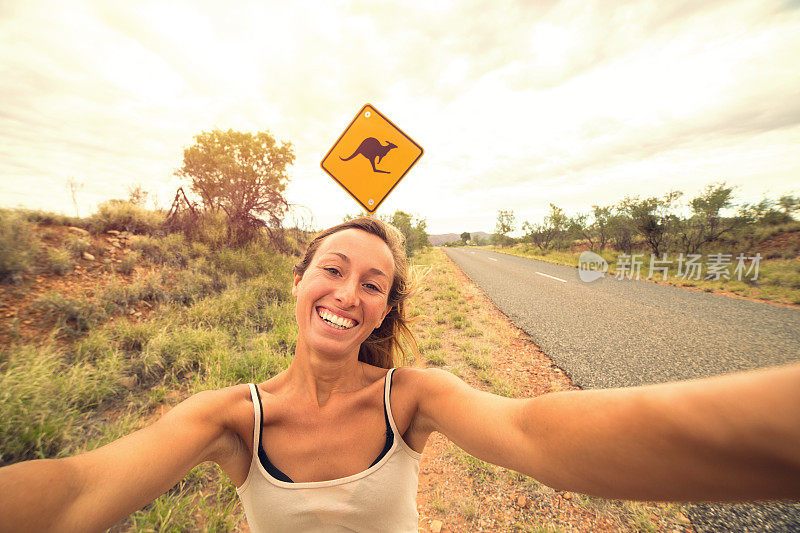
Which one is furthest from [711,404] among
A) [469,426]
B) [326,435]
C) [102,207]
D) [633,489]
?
[102,207]

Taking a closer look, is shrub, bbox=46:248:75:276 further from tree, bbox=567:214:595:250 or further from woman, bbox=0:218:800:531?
tree, bbox=567:214:595:250

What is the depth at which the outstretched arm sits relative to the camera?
568mm

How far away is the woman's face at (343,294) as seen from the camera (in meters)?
1.53

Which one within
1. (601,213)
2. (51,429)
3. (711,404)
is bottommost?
(51,429)

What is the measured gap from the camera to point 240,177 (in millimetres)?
10125

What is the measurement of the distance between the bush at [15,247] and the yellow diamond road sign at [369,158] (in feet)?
16.5

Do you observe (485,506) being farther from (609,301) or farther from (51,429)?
(609,301)

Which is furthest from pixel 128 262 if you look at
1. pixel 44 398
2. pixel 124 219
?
pixel 44 398

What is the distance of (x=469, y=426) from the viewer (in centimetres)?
120

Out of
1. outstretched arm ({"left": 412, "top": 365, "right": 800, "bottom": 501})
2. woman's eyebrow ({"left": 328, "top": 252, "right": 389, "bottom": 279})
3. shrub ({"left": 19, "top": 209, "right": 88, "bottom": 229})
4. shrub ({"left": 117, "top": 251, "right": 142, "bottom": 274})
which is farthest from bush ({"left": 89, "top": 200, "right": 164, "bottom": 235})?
outstretched arm ({"left": 412, "top": 365, "right": 800, "bottom": 501})

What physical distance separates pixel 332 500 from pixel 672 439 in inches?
52.2

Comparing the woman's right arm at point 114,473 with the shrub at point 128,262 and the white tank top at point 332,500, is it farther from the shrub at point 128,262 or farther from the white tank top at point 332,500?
the shrub at point 128,262

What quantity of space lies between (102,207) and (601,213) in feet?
121

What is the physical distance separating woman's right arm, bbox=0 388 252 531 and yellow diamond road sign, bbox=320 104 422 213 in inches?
94.8
